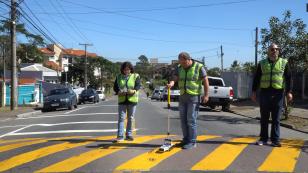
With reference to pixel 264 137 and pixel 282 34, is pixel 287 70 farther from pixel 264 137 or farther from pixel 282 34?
pixel 282 34

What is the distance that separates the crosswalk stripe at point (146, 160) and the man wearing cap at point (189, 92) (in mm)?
373

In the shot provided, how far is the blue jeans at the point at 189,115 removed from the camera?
913 centimetres

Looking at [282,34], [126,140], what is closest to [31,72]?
[282,34]

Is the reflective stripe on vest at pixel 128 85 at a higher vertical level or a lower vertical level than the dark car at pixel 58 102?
higher

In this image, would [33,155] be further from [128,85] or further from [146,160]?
[128,85]

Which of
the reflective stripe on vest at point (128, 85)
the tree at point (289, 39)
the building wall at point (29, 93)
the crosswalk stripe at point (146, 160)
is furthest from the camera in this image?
the building wall at point (29, 93)

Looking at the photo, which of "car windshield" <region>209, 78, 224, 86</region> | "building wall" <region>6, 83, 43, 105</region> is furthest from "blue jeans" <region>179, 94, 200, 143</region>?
"building wall" <region>6, 83, 43, 105</region>

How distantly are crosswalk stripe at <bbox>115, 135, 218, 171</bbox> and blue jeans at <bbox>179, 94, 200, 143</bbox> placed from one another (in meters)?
0.35

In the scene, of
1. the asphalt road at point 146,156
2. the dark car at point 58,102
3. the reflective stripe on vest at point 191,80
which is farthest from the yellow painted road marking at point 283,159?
the dark car at point 58,102

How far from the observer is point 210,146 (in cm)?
951

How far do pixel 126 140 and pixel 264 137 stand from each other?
8.74 feet

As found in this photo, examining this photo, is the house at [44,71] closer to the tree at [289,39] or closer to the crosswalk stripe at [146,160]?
the tree at [289,39]

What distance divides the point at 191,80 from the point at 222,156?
1507 millimetres

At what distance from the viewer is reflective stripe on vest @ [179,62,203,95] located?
9172 millimetres
